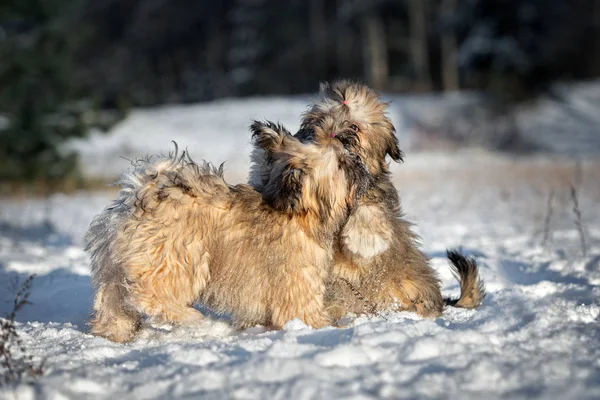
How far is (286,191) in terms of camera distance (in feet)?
13.1

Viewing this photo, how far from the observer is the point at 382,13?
33.8 metres

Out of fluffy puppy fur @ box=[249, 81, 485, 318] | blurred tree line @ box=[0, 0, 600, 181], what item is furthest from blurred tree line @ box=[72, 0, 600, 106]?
fluffy puppy fur @ box=[249, 81, 485, 318]

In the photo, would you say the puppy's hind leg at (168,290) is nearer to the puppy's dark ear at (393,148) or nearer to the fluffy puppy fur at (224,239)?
the fluffy puppy fur at (224,239)

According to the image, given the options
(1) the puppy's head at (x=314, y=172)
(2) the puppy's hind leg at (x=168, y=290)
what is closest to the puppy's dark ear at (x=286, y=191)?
(1) the puppy's head at (x=314, y=172)

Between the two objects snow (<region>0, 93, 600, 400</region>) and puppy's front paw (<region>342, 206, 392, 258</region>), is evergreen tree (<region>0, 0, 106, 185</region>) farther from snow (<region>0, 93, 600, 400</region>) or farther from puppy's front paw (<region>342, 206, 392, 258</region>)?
puppy's front paw (<region>342, 206, 392, 258</region>)

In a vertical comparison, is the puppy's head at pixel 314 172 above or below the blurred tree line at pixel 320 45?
below

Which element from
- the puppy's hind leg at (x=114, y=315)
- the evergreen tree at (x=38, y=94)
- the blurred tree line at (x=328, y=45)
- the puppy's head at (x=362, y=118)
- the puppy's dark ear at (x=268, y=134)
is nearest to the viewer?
the puppy's hind leg at (x=114, y=315)

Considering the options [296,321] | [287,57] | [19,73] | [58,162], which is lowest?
[296,321]

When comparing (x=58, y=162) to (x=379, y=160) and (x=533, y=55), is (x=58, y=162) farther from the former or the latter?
(x=533, y=55)

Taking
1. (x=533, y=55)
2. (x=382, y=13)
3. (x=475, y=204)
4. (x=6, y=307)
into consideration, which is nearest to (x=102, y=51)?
(x=382, y=13)

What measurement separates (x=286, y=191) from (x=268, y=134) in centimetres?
41

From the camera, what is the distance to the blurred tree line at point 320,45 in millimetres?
28156

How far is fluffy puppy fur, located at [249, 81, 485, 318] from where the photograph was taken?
4344 millimetres

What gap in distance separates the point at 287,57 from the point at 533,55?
1398cm
